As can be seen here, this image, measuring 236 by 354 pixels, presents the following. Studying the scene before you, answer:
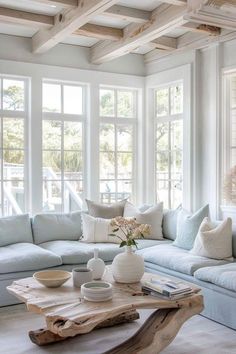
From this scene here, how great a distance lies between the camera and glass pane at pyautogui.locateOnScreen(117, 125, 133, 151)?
20.2 ft

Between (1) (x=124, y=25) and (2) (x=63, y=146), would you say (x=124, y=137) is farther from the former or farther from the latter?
(1) (x=124, y=25)

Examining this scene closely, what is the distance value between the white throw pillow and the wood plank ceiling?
6.39 ft

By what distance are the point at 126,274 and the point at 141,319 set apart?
2.24 ft

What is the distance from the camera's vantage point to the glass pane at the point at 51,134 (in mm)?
5609

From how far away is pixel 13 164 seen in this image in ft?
17.7

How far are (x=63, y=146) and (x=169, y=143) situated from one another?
4.73 ft

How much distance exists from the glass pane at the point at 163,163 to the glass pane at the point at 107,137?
2.20 ft

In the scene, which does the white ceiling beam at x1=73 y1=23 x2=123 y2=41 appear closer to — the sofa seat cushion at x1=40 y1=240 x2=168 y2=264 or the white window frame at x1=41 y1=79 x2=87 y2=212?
the white window frame at x1=41 y1=79 x2=87 y2=212

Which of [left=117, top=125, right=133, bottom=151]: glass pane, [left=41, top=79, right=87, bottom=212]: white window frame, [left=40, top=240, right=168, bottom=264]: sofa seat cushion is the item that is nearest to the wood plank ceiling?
[left=41, top=79, right=87, bottom=212]: white window frame

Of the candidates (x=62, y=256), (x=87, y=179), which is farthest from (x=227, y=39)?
(x=62, y=256)

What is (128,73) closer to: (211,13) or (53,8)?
(53,8)

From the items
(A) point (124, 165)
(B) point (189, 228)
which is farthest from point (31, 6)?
(B) point (189, 228)

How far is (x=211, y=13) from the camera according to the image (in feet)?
9.66

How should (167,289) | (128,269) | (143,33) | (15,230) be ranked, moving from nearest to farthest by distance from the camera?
(167,289), (128,269), (143,33), (15,230)
